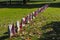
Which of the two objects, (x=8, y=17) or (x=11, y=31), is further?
(x=8, y=17)

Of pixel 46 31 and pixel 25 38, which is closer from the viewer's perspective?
pixel 25 38

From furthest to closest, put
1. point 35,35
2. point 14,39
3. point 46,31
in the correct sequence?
1. point 46,31
2. point 35,35
3. point 14,39

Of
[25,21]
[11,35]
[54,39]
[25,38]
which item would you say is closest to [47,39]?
[54,39]

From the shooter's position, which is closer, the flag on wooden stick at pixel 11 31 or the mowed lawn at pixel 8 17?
the flag on wooden stick at pixel 11 31

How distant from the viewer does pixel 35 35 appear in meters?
11.9

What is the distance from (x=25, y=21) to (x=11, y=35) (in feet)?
13.6

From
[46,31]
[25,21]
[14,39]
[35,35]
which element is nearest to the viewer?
[14,39]

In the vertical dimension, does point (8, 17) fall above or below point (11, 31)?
below

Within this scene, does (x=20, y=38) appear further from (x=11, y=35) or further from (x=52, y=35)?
(x=52, y=35)

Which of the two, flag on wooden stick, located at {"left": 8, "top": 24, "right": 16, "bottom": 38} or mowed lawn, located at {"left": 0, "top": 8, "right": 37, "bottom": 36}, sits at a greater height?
flag on wooden stick, located at {"left": 8, "top": 24, "right": 16, "bottom": 38}

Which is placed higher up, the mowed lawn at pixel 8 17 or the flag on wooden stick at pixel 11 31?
the flag on wooden stick at pixel 11 31

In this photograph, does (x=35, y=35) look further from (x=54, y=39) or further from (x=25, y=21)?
(x=25, y=21)

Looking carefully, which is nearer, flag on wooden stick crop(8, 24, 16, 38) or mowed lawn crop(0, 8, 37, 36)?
flag on wooden stick crop(8, 24, 16, 38)

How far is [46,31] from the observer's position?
13258 millimetres
